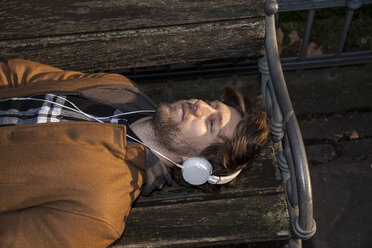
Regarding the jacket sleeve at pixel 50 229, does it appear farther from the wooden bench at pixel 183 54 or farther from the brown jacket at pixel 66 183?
the wooden bench at pixel 183 54

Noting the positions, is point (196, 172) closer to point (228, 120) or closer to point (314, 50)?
point (228, 120)

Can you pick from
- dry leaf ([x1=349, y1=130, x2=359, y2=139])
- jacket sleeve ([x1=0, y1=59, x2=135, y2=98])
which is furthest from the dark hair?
dry leaf ([x1=349, y1=130, x2=359, y2=139])

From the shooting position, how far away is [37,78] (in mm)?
2771

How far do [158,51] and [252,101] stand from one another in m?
0.90

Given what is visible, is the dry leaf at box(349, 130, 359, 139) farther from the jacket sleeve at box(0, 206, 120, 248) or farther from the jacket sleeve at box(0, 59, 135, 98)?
the jacket sleeve at box(0, 206, 120, 248)

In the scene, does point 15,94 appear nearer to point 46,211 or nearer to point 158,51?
point 46,211

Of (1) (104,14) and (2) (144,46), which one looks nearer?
(1) (104,14)

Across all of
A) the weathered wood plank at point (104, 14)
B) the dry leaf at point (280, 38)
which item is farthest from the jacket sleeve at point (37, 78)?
the dry leaf at point (280, 38)

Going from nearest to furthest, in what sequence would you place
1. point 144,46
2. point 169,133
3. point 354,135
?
1. point 169,133
2. point 144,46
3. point 354,135

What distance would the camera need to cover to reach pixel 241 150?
2.62 meters

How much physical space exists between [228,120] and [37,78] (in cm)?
144

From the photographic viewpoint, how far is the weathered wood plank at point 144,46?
2.79m

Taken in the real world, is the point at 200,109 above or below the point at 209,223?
above

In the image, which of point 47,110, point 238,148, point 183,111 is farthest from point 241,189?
point 47,110
